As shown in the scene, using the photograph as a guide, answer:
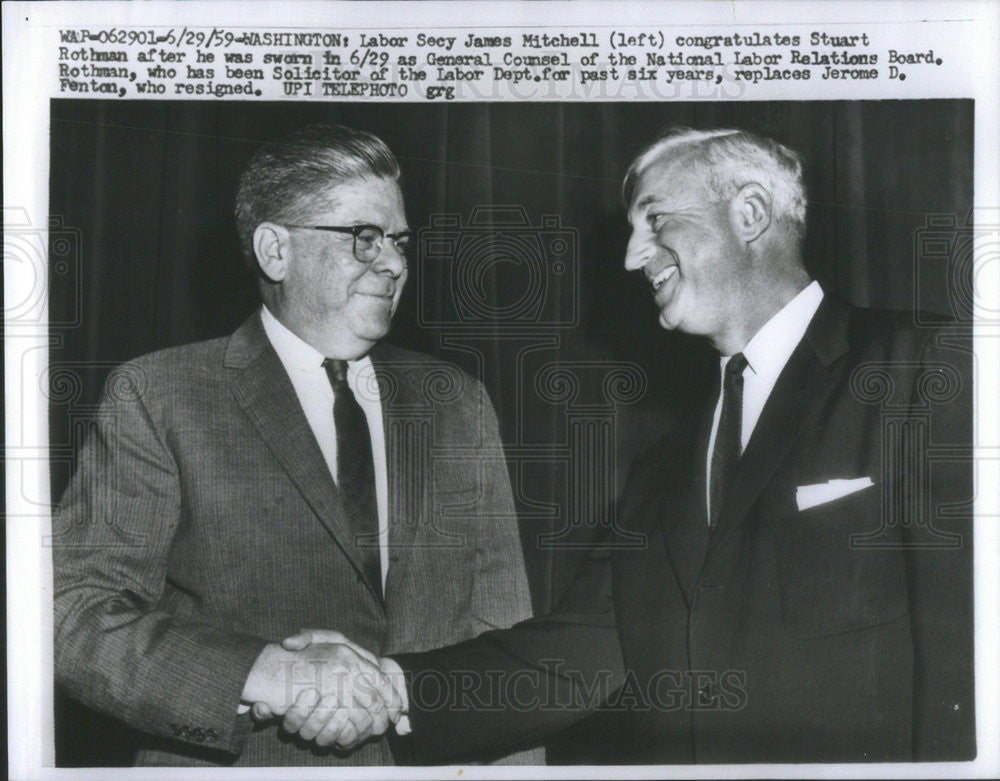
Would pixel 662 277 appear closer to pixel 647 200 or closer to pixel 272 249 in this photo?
pixel 647 200

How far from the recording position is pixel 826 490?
1.73 meters

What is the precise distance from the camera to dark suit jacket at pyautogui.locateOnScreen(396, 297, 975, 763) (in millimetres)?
1712

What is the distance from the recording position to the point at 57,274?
1.82m

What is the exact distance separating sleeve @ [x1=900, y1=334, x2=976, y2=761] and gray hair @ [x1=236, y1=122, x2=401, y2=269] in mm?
1017

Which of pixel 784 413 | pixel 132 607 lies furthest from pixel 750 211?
pixel 132 607

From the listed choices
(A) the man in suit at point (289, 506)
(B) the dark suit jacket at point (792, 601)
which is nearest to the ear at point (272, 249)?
(A) the man in suit at point (289, 506)

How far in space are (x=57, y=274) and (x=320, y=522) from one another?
0.65 metres

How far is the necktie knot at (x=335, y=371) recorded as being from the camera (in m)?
1.77

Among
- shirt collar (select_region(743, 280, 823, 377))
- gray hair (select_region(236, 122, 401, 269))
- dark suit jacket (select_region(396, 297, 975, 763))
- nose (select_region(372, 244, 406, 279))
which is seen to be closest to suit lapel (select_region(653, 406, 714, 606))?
dark suit jacket (select_region(396, 297, 975, 763))

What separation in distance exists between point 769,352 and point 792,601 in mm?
416

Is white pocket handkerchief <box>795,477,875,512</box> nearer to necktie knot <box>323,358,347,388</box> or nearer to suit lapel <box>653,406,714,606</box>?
suit lapel <box>653,406,714,606</box>

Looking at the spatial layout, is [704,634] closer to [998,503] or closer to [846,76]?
[998,503]

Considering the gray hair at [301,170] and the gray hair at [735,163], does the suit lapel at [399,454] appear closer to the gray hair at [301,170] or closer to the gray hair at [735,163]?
the gray hair at [301,170]

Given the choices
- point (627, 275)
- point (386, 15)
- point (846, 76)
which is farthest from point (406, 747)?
point (846, 76)
